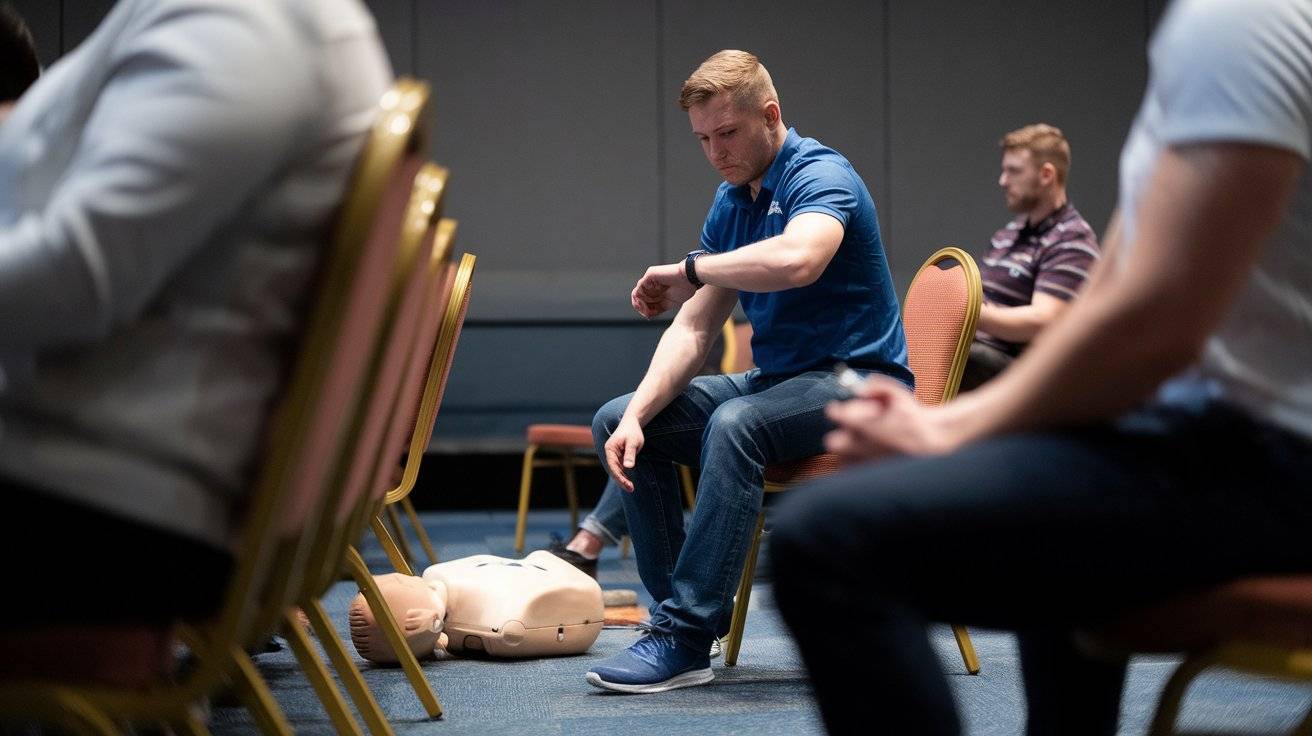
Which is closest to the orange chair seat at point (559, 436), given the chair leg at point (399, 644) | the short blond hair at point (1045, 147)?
the short blond hair at point (1045, 147)

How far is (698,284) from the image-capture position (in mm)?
2336

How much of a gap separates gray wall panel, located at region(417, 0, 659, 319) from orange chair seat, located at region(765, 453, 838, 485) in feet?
13.2

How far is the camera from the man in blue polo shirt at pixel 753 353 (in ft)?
6.98

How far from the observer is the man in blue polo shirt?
6.98 feet

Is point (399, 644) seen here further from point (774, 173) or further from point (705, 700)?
Result: point (774, 173)

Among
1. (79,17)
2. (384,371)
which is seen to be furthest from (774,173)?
(79,17)

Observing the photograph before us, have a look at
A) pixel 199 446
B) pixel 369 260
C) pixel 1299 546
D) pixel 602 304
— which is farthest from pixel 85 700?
pixel 602 304

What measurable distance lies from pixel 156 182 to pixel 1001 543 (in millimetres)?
570

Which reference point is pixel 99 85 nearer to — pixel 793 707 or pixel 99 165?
pixel 99 165

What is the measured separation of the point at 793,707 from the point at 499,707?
476 mm

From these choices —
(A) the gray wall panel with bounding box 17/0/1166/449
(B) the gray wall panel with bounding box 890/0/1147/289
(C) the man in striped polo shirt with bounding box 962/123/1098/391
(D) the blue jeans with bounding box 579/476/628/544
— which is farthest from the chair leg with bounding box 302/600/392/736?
(B) the gray wall panel with bounding box 890/0/1147/289

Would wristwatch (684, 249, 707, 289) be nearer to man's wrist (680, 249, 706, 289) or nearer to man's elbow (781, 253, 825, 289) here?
man's wrist (680, 249, 706, 289)

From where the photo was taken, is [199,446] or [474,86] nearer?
→ [199,446]

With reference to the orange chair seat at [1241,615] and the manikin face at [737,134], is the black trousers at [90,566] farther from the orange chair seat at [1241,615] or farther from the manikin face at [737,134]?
the manikin face at [737,134]
